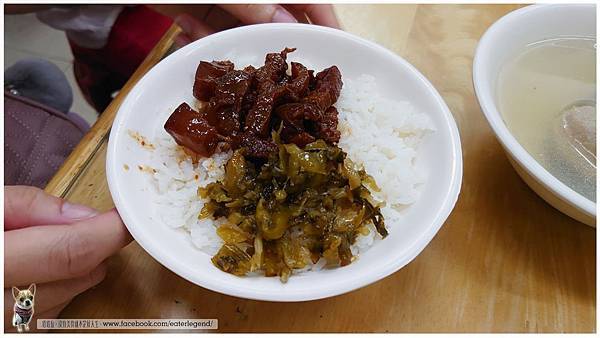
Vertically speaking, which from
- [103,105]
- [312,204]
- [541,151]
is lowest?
[103,105]

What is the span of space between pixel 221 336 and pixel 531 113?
1.29m

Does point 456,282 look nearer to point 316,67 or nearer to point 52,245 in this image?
point 316,67

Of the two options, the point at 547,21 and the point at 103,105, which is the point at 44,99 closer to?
the point at 103,105

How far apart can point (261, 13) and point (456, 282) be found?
1.22 m

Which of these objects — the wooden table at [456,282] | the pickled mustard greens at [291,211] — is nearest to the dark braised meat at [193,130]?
the pickled mustard greens at [291,211]

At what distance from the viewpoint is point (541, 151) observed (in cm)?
174

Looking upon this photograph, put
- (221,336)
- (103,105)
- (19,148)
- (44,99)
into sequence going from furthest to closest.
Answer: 1. (103,105)
2. (44,99)
3. (19,148)
4. (221,336)

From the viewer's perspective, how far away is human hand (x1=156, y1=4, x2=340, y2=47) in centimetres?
201

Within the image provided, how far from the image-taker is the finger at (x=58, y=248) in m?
1.30

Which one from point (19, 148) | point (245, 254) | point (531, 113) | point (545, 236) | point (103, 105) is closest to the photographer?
point (245, 254)

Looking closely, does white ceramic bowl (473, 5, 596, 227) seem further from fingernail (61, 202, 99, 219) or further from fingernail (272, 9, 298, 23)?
fingernail (61, 202, 99, 219)

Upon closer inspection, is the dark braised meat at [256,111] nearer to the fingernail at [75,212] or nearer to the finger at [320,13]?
the fingernail at [75,212]

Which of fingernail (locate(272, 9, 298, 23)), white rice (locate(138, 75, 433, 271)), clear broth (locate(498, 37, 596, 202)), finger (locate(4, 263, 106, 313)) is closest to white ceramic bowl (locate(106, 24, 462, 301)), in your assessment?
white rice (locate(138, 75, 433, 271))

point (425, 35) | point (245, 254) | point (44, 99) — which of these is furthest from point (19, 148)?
point (425, 35)
